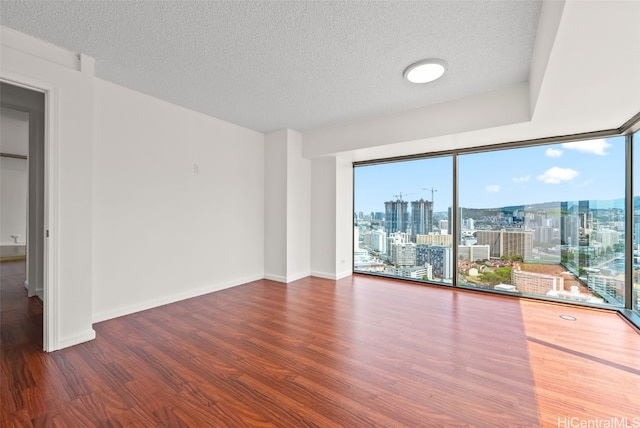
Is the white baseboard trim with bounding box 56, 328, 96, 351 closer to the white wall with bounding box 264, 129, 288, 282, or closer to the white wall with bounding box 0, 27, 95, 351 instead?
the white wall with bounding box 0, 27, 95, 351

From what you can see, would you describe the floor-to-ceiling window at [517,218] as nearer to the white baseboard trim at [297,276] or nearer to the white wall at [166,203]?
the white baseboard trim at [297,276]

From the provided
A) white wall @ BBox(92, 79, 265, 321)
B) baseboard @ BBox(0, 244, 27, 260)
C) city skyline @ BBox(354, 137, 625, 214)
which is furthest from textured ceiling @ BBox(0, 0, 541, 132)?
baseboard @ BBox(0, 244, 27, 260)

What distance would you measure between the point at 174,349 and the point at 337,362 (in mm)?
1403

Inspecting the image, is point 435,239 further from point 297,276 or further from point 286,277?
point 286,277

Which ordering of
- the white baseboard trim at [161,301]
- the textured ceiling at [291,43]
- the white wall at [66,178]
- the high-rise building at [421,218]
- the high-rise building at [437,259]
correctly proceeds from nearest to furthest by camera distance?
the textured ceiling at [291,43], the white wall at [66,178], the white baseboard trim at [161,301], the high-rise building at [437,259], the high-rise building at [421,218]

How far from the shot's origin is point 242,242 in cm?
458

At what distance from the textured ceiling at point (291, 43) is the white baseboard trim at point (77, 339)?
2544 millimetres

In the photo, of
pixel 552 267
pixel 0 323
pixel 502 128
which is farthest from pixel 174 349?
pixel 552 267

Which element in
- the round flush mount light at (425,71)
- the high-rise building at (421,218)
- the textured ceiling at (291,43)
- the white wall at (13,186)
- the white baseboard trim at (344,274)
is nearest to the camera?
the textured ceiling at (291,43)

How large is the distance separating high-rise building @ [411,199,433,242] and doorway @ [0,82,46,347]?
184 inches

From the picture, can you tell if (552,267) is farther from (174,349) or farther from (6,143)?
(6,143)

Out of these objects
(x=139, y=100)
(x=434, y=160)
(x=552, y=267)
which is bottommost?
(x=552, y=267)

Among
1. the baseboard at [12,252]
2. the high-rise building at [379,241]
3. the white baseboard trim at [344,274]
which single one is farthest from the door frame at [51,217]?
the baseboard at [12,252]

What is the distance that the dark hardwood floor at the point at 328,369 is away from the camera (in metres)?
1.62
